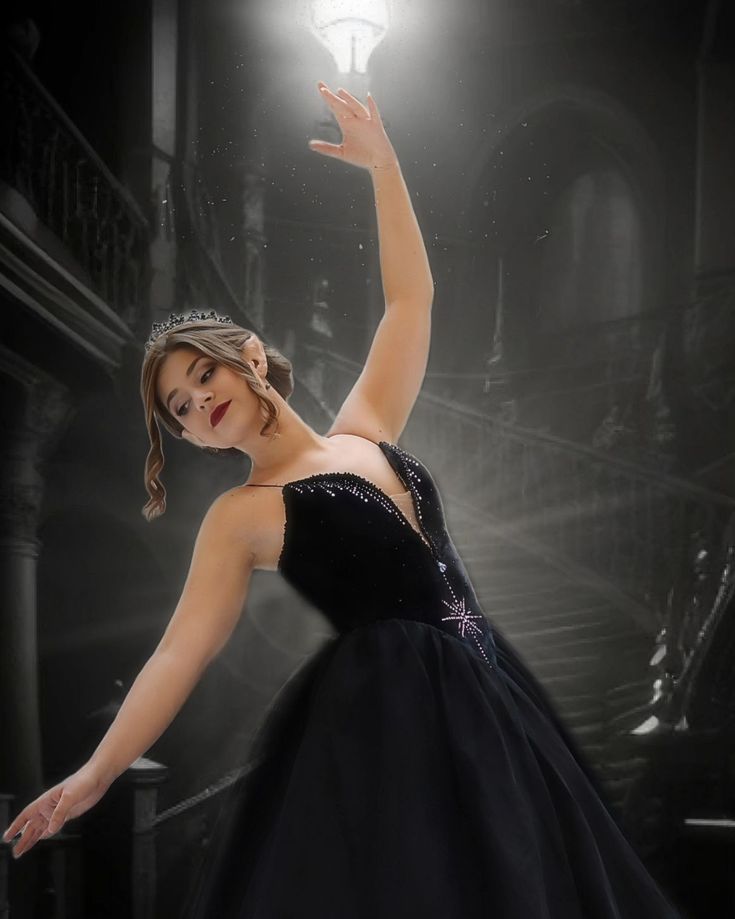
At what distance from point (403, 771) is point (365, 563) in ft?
1.05

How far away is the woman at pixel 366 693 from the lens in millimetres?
1396

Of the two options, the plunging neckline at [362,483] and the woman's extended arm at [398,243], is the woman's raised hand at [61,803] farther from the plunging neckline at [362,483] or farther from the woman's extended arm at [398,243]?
the woman's extended arm at [398,243]

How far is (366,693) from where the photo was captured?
4.99ft

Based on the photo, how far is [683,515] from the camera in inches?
86.8

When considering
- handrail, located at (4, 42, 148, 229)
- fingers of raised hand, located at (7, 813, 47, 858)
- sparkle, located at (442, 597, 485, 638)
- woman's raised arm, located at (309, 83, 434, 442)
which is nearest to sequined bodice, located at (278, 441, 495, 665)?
sparkle, located at (442, 597, 485, 638)

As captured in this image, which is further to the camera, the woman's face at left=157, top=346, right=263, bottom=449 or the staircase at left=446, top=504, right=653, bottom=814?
the staircase at left=446, top=504, right=653, bottom=814

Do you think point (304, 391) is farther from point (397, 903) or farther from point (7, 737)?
point (397, 903)

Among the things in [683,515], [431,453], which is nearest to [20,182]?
[431,453]

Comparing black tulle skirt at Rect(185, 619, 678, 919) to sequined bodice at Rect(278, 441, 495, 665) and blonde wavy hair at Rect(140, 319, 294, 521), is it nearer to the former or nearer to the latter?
sequined bodice at Rect(278, 441, 495, 665)

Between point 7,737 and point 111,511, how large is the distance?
1.60 feet

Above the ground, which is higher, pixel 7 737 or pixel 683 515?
pixel 683 515

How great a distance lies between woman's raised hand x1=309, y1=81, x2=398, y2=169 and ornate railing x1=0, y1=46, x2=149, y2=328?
51 cm

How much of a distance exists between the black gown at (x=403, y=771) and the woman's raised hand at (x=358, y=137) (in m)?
0.58

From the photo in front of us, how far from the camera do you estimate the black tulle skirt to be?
1373mm
